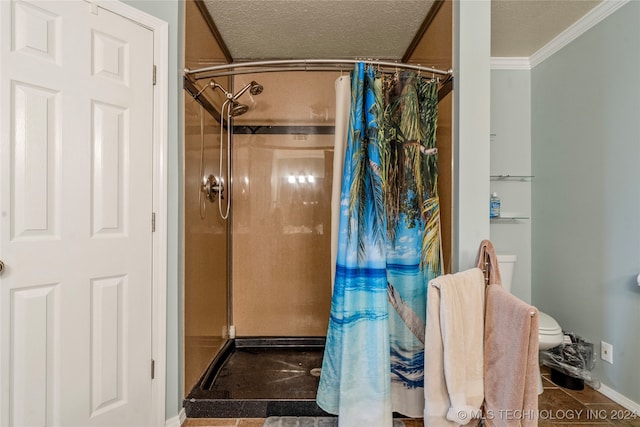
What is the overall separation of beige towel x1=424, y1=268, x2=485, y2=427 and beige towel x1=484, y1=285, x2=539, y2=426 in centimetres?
5

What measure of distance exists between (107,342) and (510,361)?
5.84 feet

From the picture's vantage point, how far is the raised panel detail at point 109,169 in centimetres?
136

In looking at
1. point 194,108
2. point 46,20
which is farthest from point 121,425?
point 46,20

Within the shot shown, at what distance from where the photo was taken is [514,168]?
2.66 metres

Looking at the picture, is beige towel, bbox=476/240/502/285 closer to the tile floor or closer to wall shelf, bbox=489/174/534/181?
the tile floor

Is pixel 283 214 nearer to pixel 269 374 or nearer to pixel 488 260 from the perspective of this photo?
pixel 269 374

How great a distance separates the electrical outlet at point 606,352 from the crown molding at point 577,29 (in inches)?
84.6

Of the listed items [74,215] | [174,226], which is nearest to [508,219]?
[174,226]

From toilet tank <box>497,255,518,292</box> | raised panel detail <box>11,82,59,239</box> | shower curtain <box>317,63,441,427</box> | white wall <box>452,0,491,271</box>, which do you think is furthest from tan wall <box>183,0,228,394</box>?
toilet tank <box>497,255,518,292</box>

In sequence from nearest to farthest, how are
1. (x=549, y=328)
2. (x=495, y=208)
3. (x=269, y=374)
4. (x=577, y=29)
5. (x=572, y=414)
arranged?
(x=572, y=414) → (x=549, y=328) → (x=269, y=374) → (x=577, y=29) → (x=495, y=208)

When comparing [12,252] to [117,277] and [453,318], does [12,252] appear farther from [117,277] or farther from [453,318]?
[453,318]

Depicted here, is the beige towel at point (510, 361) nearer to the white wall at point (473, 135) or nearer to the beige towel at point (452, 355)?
the beige towel at point (452, 355)

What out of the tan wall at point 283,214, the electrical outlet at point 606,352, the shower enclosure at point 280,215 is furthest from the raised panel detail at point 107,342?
the electrical outlet at point 606,352

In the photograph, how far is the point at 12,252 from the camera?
117 centimetres
